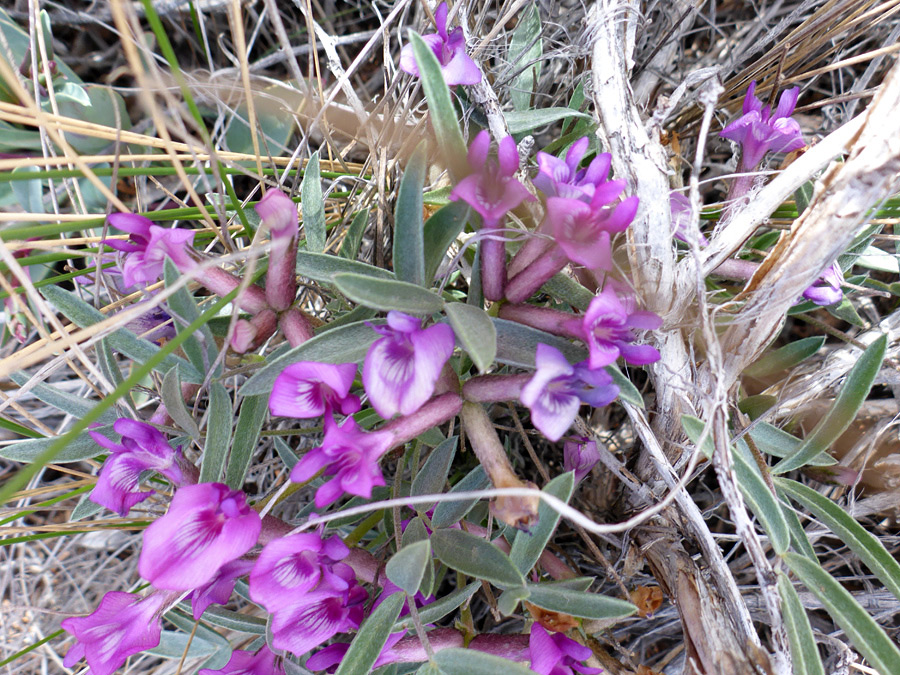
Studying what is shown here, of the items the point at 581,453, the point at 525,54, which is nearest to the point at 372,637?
the point at 581,453

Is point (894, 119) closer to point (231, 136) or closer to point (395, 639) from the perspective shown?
point (395, 639)

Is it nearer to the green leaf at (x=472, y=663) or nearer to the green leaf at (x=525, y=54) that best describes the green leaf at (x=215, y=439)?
the green leaf at (x=472, y=663)

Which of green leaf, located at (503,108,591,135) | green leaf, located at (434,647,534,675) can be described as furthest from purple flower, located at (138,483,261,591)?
green leaf, located at (503,108,591,135)

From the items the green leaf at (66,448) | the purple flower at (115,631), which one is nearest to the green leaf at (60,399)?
the green leaf at (66,448)

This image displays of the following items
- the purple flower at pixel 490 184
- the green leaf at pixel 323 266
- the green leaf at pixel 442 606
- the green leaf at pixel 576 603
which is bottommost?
the green leaf at pixel 442 606

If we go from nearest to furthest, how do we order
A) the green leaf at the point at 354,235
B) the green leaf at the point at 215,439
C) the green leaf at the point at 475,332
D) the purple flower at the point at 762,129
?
the green leaf at the point at 475,332 < the green leaf at the point at 215,439 < the purple flower at the point at 762,129 < the green leaf at the point at 354,235

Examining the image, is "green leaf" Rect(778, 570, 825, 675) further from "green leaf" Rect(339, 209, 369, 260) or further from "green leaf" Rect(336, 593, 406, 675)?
"green leaf" Rect(339, 209, 369, 260)

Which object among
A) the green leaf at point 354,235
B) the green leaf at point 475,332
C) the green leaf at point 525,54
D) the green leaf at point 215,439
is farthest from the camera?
the green leaf at point 525,54

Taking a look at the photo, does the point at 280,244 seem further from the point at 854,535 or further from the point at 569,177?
the point at 854,535

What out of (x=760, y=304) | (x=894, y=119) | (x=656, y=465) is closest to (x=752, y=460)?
(x=656, y=465)

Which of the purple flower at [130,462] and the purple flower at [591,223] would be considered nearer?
the purple flower at [591,223]
